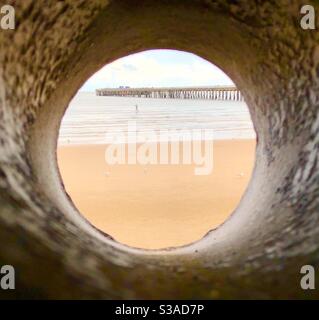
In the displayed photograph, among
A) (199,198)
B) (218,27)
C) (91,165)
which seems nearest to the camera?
(218,27)

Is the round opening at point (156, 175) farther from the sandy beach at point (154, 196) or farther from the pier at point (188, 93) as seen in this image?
the pier at point (188, 93)

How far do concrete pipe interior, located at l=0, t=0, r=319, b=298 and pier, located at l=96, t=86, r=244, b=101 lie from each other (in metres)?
19.1

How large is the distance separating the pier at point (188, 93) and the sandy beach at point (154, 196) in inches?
525

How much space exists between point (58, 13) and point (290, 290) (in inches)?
57.9

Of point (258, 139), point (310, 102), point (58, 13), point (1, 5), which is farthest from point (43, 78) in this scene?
point (258, 139)

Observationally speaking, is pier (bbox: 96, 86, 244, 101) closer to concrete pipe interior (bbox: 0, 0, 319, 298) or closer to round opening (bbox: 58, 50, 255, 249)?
round opening (bbox: 58, 50, 255, 249)

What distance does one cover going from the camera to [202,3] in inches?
99.0

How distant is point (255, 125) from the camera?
3.46m

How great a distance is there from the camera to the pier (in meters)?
28.4

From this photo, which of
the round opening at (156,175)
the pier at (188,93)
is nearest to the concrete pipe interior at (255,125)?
the round opening at (156,175)

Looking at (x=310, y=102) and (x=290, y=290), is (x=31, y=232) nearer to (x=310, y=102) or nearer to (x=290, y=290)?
(x=290, y=290)

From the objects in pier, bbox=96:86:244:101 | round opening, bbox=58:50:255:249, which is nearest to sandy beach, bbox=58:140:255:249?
round opening, bbox=58:50:255:249

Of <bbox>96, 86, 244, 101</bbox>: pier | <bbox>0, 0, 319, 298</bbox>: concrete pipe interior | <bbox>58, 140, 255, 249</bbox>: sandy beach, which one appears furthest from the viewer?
<bbox>96, 86, 244, 101</bbox>: pier

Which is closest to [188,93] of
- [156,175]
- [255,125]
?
[156,175]
